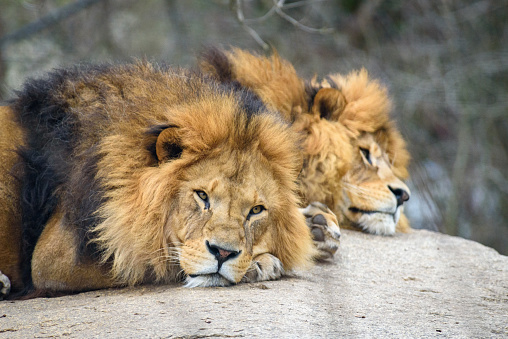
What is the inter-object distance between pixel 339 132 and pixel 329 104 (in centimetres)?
24

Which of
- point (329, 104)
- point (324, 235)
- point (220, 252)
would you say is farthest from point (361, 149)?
point (220, 252)

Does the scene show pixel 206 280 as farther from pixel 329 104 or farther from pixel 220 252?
pixel 329 104

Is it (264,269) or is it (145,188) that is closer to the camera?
(145,188)

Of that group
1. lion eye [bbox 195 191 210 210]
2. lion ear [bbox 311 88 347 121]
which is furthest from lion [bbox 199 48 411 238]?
lion eye [bbox 195 191 210 210]

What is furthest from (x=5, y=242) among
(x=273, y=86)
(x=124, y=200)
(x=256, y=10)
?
(x=256, y=10)

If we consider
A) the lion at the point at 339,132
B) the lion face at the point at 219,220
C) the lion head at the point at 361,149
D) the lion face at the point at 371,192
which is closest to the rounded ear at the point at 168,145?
the lion face at the point at 219,220

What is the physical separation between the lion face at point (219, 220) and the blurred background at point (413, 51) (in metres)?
5.76

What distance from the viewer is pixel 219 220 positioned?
3.20 metres

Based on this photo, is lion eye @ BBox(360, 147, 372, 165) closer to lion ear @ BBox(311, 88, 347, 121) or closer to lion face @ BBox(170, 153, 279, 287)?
lion ear @ BBox(311, 88, 347, 121)

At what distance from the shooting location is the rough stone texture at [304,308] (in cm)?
265

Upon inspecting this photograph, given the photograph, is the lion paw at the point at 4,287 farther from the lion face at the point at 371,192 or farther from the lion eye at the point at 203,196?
the lion face at the point at 371,192

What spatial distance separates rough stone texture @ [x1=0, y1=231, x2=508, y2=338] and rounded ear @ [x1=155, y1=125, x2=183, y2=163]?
749 mm

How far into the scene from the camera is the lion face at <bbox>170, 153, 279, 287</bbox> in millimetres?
3160

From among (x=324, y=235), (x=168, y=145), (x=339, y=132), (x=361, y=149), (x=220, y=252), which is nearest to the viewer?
(x=220, y=252)
